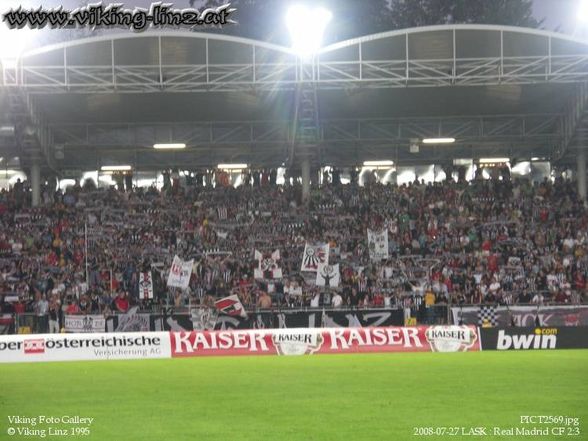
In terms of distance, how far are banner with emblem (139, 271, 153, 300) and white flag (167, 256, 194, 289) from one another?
652 millimetres

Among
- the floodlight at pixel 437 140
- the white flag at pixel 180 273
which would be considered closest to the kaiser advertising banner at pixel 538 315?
the white flag at pixel 180 273

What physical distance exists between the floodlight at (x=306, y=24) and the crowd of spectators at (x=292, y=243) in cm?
772

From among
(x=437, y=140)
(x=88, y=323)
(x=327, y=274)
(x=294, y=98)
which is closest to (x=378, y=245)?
(x=327, y=274)

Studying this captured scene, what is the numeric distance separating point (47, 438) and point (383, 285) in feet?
71.0

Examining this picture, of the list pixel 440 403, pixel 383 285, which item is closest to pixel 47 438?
pixel 440 403

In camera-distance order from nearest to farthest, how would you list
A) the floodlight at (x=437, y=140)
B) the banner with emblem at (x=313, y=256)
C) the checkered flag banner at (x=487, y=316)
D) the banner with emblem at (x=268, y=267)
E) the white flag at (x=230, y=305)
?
the checkered flag banner at (x=487, y=316)
the white flag at (x=230, y=305)
the banner with emblem at (x=313, y=256)
the banner with emblem at (x=268, y=267)
the floodlight at (x=437, y=140)

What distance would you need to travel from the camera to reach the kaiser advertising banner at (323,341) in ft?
87.6

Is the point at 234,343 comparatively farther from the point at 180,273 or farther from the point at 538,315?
the point at 538,315

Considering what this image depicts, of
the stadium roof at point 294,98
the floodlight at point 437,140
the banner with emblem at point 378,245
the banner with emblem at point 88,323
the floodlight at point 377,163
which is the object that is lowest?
the banner with emblem at point 88,323

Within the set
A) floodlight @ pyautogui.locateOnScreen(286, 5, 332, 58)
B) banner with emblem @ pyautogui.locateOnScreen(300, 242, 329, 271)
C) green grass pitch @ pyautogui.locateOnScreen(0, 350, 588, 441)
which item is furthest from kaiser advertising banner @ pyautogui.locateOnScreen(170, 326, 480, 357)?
floodlight @ pyautogui.locateOnScreen(286, 5, 332, 58)

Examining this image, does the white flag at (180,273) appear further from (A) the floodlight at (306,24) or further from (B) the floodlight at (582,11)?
(B) the floodlight at (582,11)

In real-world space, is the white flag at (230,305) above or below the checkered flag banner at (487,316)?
above

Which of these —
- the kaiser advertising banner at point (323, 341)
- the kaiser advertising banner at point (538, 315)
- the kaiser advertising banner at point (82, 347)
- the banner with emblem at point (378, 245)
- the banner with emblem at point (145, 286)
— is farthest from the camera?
the banner with emblem at point (378, 245)

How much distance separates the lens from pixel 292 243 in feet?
123
